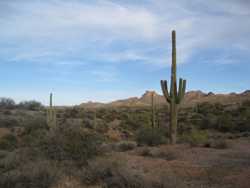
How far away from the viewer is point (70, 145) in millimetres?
10984

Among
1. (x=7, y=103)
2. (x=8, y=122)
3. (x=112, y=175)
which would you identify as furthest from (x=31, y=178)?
(x=7, y=103)

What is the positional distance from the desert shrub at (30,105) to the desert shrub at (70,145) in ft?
162

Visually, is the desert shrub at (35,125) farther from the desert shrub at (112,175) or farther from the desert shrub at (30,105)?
the desert shrub at (30,105)

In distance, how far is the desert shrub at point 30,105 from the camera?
5972 centimetres

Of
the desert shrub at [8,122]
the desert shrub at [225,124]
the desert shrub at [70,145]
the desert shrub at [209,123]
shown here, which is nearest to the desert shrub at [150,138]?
the desert shrub at [70,145]

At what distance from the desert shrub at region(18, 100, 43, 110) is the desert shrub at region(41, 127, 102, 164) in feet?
162

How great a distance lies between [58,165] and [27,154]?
1316 mm

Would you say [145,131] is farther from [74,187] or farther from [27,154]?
[74,187]

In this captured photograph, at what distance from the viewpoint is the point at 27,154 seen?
10797mm

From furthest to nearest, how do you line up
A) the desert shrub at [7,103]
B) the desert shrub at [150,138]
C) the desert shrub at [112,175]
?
1. the desert shrub at [7,103]
2. the desert shrub at [150,138]
3. the desert shrub at [112,175]

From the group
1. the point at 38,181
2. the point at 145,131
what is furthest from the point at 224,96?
the point at 38,181

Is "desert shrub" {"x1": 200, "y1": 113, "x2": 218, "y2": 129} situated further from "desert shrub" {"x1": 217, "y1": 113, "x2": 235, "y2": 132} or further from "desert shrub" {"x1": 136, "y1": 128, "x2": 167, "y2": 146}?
"desert shrub" {"x1": 136, "y1": 128, "x2": 167, "y2": 146}

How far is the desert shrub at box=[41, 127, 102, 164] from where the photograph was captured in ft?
35.3

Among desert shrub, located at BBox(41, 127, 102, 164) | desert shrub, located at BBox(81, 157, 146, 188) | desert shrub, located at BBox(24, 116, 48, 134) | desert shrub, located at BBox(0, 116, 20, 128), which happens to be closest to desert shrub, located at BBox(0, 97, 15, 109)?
desert shrub, located at BBox(0, 116, 20, 128)
